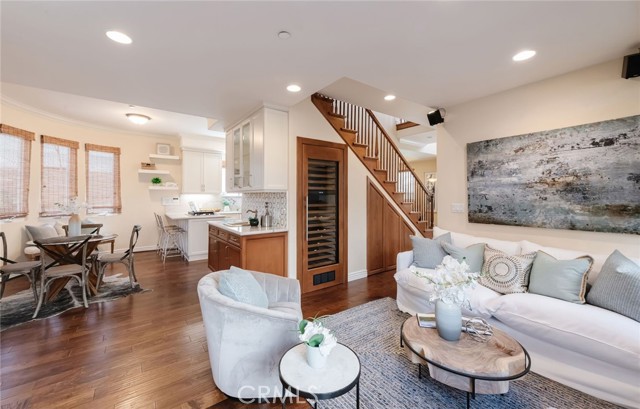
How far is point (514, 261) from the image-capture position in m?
2.50

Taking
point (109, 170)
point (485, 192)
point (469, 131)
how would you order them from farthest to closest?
1. point (109, 170)
2. point (469, 131)
3. point (485, 192)

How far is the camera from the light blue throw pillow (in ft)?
6.04

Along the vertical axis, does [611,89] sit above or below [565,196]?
above

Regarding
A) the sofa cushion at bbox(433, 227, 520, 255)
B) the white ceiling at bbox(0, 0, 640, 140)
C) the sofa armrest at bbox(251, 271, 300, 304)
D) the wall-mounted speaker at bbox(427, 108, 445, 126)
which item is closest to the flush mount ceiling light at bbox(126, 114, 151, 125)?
the white ceiling at bbox(0, 0, 640, 140)

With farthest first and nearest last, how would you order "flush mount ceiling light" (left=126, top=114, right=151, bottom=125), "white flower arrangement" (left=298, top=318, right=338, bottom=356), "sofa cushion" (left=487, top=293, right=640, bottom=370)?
"flush mount ceiling light" (left=126, top=114, right=151, bottom=125) < "sofa cushion" (left=487, top=293, right=640, bottom=370) < "white flower arrangement" (left=298, top=318, right=338, bottom=356)

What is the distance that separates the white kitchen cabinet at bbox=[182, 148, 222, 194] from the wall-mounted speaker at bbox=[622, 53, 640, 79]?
23.4 ft

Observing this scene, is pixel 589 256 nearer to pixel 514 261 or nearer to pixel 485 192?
pixel 514 261

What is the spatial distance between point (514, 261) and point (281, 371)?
238cm

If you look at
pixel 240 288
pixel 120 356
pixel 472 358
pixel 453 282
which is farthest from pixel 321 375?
pixel 120 356

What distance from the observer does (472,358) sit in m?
1.58

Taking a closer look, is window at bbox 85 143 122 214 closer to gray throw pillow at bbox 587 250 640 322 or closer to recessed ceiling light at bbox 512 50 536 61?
recessed ceiling light at bbox 512 50 536 61

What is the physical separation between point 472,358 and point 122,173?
7516mm

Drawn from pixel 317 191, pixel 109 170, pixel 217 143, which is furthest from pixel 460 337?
pixel 109 170

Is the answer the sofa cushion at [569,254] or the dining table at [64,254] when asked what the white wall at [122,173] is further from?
the sofa cushion at [569,254]
